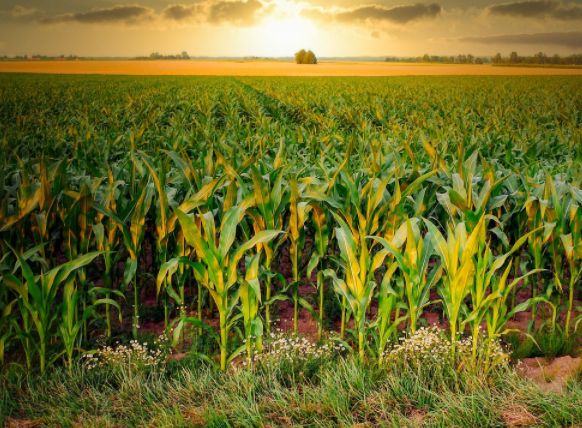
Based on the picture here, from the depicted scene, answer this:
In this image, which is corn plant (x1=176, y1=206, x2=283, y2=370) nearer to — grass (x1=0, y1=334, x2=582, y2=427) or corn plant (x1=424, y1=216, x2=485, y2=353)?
grass (x1=0, y1=334, x2=582, y2=427)

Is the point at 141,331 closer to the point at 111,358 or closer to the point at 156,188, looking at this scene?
the point at 111,358

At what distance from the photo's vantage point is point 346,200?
11.0 ft

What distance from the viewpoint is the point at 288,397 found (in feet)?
8.23

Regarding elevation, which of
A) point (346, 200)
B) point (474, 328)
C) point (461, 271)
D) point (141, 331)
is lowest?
point (141, 331)

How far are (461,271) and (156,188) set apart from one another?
214 cm

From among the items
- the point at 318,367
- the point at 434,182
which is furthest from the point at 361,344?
the point at 434,182

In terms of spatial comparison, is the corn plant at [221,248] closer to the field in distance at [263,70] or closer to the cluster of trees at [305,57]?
the field in distance at [263,70]

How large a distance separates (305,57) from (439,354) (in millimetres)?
114677

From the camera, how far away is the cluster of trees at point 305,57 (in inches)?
4358

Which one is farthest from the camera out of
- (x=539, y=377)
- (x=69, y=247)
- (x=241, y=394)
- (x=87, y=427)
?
(x=69, y=247)

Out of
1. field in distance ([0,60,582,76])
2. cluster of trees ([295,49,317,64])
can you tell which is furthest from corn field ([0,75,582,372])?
cluster of trees ([295,49,317,64])

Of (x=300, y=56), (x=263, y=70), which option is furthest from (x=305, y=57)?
(x=263, y=70)

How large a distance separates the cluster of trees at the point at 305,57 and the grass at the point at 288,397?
114346 mm

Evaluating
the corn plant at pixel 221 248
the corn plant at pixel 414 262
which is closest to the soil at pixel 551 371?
the corn plant at pixel 414 262
